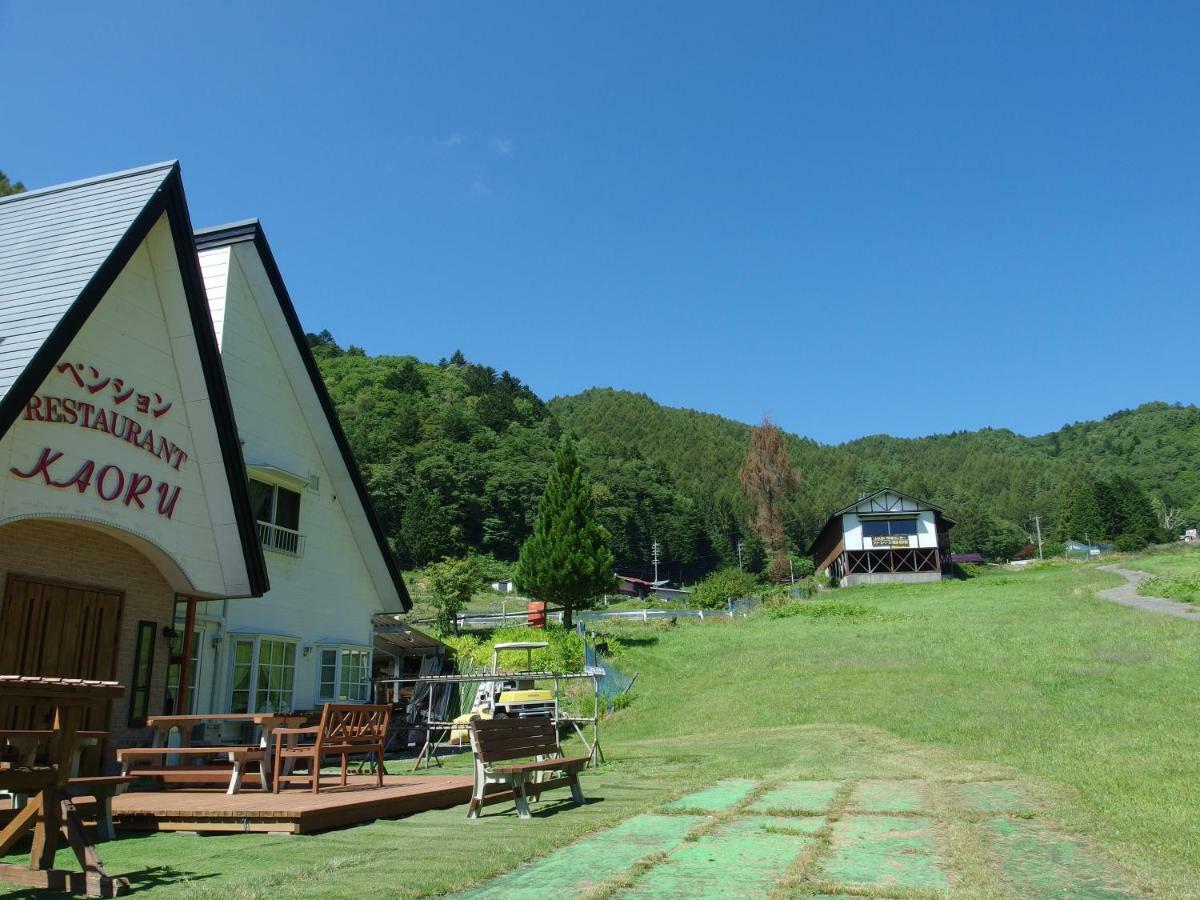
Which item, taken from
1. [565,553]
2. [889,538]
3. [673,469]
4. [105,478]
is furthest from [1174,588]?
[673,469]

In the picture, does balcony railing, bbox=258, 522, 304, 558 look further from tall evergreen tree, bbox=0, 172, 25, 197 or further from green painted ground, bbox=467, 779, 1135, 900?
tall evergreen tree, bbox=0, 172, 25, 197

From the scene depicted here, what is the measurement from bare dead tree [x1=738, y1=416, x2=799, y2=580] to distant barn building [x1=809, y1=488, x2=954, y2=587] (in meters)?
10.4

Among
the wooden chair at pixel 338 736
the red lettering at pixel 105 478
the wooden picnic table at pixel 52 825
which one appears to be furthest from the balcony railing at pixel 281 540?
the wooden picnic table at pixel 52 825

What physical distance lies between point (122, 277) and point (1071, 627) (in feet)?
99.6

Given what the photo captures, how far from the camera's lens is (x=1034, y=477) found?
134500 millimetres

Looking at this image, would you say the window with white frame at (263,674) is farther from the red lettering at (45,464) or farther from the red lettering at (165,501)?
the red lettering at (45,464)

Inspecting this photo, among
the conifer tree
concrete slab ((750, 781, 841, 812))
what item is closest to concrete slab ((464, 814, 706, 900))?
concrete slab ((750, 781, 841, 812))

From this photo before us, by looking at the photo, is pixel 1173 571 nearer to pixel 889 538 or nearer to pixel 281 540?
pixel 889 538

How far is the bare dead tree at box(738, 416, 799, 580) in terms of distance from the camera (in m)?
71.4

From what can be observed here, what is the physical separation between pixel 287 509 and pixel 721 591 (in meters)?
37.5

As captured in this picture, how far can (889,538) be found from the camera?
197 feet

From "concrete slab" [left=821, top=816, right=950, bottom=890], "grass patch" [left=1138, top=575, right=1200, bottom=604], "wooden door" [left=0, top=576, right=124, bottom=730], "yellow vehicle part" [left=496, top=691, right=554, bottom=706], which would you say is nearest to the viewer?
"concrete slab" [left=821, top=816, right=950, bottom=890]

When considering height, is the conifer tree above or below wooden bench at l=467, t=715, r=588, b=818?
above

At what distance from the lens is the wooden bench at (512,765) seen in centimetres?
811
